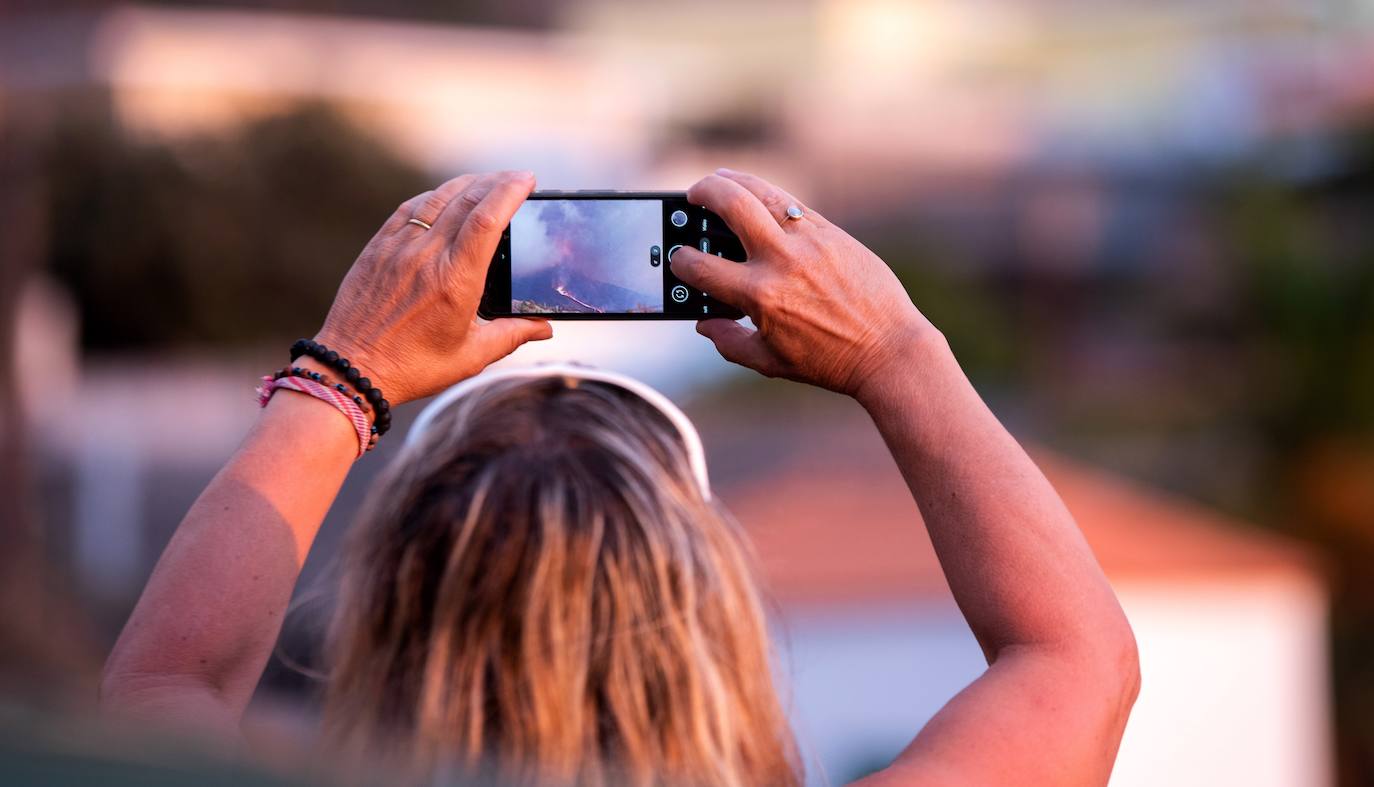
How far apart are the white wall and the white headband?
17.4ft

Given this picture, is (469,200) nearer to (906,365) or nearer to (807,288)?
(807,288)

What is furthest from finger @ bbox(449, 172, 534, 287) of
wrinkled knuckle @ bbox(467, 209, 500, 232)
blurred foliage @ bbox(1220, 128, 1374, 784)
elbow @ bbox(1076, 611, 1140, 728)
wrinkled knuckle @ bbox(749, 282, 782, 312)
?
blurred foliage @ bbox(1220, 128, 1374, 784)

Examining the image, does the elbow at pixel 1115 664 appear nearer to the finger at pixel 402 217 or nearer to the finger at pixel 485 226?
the finger at pixel 485 226

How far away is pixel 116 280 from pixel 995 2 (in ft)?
98.5

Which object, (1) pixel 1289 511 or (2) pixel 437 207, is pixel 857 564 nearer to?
(2) pixel 437 207

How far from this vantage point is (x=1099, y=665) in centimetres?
121

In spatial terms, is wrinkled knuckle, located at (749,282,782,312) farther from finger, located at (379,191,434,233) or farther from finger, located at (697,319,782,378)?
finger, located at (379,191,434,233)

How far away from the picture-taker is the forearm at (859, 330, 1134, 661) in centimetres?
122

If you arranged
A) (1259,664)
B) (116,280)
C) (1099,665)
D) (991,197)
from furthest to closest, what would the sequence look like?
(991,197) < (116,280) < (1259,664) < (1099,665)

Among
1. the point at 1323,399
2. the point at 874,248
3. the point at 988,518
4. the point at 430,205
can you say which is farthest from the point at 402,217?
the point at 874,248

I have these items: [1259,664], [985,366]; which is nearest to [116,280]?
[985,366]

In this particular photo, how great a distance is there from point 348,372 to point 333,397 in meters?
0.03

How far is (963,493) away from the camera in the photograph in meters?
1.24

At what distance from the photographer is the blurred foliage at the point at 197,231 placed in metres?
18.4
